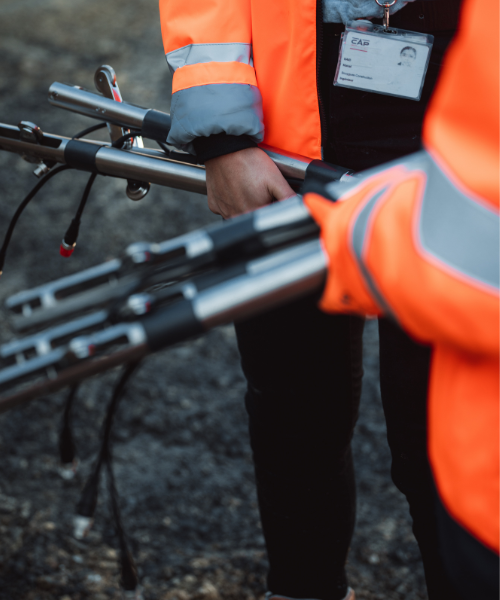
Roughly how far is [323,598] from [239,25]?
1090 mm

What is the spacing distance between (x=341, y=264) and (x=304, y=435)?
632 millimetres

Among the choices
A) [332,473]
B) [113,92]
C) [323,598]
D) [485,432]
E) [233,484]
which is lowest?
[233,484]

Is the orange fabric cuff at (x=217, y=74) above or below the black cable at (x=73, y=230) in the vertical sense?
above

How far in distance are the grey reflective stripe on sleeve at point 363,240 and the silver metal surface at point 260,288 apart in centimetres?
4

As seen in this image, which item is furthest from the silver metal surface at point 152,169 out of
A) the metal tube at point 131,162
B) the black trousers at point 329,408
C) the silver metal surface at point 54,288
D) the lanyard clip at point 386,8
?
the silver metal surface at point 54,288

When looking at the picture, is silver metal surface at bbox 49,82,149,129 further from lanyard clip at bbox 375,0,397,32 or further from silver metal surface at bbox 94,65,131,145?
lanyard clip at bbox 375,0,397,32

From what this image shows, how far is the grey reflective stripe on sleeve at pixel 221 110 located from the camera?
2.92ft

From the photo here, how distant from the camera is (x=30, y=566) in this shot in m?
1.43

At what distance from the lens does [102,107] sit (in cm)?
108

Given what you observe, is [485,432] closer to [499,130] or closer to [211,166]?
[499,130]

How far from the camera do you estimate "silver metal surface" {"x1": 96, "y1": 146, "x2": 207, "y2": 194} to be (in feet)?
3.30

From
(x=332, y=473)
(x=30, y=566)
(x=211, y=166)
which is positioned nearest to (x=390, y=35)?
(x=211, y=166)

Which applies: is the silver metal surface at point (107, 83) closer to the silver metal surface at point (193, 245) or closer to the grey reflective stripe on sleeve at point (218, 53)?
the grey reflective stripe on sleeve at point (218, 53)

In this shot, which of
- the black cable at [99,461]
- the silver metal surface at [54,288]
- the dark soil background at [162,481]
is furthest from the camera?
the dark soil background at [162,481]
